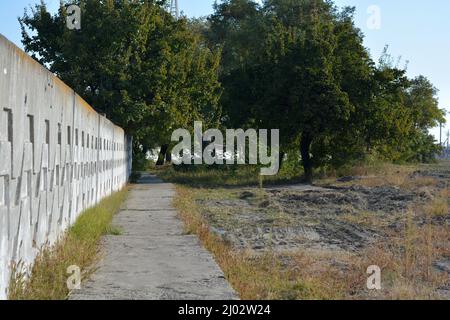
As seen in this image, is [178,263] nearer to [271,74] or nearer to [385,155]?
[271,74]

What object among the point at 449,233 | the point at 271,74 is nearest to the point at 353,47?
the point at 271,74

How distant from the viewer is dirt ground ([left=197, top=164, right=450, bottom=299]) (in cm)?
1030

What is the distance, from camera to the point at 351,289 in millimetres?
6816

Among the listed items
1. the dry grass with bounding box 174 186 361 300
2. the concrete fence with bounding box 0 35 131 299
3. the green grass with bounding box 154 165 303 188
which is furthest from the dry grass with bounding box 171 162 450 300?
the green grass with bounding box 154 165 303 188

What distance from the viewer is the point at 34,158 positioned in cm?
652

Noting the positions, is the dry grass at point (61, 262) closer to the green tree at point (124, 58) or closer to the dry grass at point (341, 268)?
the dry grass at point (341, 268)

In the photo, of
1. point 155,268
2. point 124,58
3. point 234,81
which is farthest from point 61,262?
point 234,81

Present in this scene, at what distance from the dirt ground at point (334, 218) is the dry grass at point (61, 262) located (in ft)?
7.77

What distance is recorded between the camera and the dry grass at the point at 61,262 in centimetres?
549

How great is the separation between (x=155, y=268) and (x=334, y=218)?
8134 mm

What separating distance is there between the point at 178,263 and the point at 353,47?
21.8 meters

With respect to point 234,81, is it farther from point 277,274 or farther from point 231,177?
point 277,274

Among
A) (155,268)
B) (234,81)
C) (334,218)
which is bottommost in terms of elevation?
(334,218)

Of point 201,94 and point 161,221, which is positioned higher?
point 201,94
